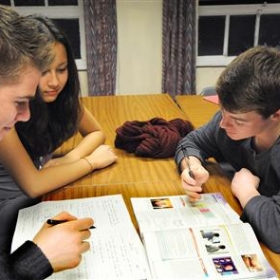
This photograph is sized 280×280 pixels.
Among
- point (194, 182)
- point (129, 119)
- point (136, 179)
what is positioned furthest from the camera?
point (129, 119)

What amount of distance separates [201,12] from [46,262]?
3005 millimetres

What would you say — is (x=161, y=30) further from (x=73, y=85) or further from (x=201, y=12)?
(x=73, y=85)

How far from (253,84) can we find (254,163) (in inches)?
11.8

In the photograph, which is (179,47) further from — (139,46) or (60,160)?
(60,160)

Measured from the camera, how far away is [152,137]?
5.05ft

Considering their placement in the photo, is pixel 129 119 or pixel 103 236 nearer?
pixel 103 236

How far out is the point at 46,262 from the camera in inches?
32.3

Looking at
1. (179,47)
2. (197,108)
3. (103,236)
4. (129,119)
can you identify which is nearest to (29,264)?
(103,236)

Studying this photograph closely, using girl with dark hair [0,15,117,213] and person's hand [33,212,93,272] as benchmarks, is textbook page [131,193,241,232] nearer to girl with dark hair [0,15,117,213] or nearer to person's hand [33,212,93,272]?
person's hand [33,212,93,272]

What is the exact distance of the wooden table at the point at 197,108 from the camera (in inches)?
74.8

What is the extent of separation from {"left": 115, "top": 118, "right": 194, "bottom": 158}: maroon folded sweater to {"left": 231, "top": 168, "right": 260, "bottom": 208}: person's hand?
38 cm


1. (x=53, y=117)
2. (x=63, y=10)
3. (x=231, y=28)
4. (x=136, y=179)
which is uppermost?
(x=63, y=10)

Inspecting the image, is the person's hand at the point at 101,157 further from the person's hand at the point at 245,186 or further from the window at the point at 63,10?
the window at the point at 63,10

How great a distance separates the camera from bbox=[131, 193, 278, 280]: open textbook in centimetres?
83
